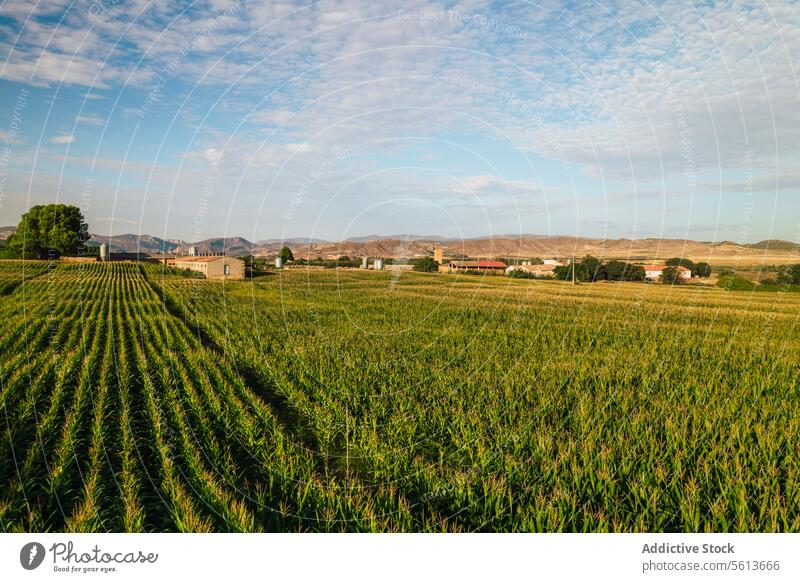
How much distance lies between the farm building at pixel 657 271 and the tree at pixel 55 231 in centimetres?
6689

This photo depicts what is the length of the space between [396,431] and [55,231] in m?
50.8

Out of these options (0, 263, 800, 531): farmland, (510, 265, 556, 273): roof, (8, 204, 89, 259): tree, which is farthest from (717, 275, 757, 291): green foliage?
(8, 204, 89, 259): tree

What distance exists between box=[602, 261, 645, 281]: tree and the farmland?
47280 millimetres

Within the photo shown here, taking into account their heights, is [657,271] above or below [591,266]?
below

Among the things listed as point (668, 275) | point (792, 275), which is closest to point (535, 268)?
point (668, 275)

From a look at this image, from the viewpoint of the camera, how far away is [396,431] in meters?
8.02

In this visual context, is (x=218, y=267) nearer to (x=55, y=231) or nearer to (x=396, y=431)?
(x=55, y=231)

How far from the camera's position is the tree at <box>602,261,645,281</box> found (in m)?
63.1

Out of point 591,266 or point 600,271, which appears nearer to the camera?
point 591,266

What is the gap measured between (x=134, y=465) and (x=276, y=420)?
8.90 feet

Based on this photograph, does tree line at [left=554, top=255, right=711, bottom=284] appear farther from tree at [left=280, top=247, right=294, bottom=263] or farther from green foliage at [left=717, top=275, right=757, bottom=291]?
tree at [left=280, top=247, right=294, bottom=263]
